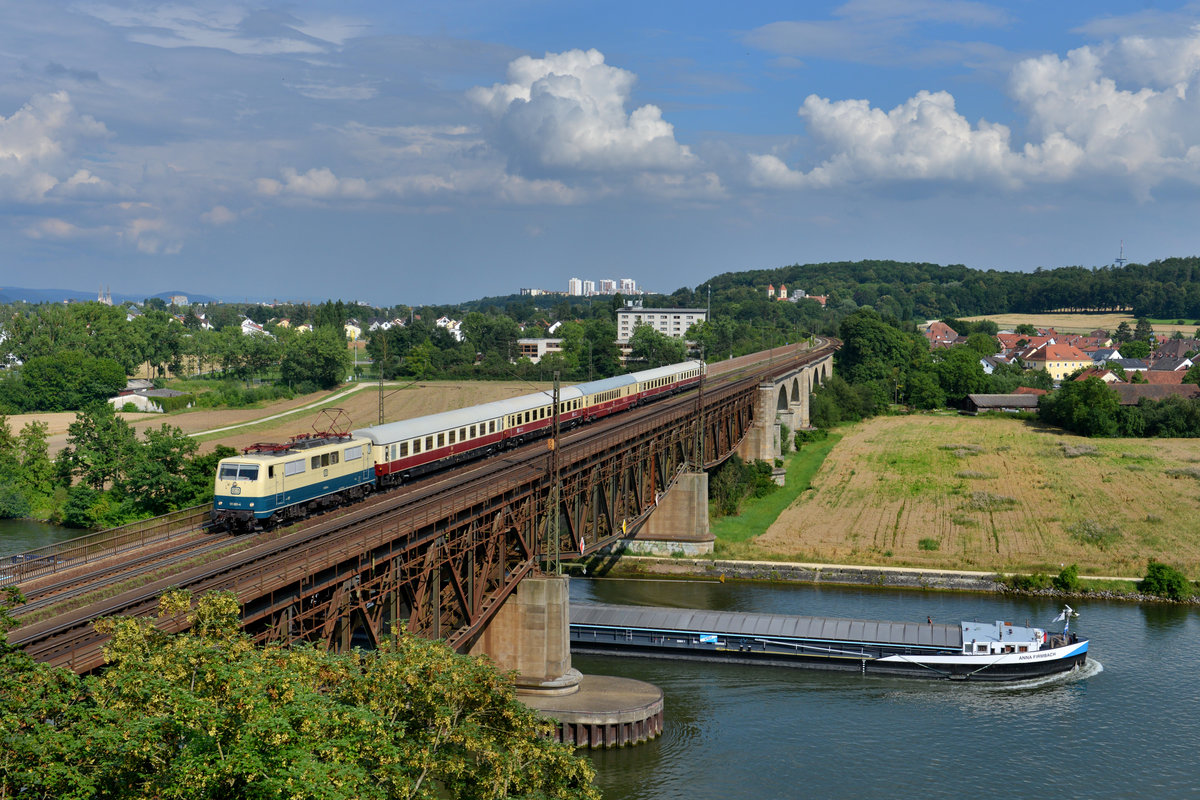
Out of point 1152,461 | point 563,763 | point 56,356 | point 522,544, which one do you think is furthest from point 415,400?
point 563,763

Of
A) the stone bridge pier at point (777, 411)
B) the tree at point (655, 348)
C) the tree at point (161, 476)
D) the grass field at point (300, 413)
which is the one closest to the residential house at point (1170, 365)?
the stone bridge pier at point (777, 411)

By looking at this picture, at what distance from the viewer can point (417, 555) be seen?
35344mm

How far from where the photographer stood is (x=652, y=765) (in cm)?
3975

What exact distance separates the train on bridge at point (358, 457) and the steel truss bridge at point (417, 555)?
909mm

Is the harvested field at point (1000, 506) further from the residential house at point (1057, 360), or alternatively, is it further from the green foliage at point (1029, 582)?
the residential house at point (1057, 360)

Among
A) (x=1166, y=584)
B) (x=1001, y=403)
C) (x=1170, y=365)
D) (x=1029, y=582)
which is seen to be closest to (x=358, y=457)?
(x=1029, y=582)

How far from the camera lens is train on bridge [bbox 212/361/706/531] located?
119 feet

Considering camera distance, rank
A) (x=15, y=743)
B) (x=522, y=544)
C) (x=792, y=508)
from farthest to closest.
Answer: (x=792, y=508), (x=522, y=544), (x=15, y=743)

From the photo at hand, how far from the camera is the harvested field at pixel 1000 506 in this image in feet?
228

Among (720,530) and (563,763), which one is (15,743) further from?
(720,530)

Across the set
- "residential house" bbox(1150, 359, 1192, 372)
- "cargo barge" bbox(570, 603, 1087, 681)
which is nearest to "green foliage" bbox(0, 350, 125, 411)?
"cargo barge" bbox(570, 603, 1087, 681)

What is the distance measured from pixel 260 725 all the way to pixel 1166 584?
199 ft

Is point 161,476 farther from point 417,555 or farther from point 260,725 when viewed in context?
point 260,725

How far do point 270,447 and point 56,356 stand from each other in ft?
409
